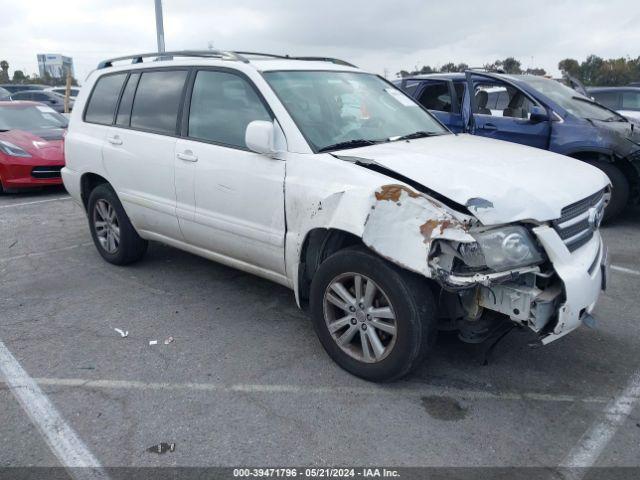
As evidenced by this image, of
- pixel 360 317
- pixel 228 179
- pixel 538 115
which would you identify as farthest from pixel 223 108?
pixel 538 115

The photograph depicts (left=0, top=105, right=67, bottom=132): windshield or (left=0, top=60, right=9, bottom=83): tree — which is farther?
(left=0, top=60, right=9, bottom=83): tree

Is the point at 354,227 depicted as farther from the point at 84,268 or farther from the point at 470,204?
the point at 84,268

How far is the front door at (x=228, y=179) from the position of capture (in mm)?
3666

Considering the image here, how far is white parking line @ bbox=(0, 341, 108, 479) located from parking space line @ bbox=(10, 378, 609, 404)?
0.40ft

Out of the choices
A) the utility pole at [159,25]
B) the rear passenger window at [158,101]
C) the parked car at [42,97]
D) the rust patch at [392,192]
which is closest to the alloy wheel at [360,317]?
the rust patch at [392,192]

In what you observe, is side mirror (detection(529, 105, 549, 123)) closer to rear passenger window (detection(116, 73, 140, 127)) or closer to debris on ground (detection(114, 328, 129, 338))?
rear passenger window (detection(116, 73, 140, 127))

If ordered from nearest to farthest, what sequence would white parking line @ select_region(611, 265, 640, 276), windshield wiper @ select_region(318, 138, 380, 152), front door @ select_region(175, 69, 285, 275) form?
windshield wiper @ select_region(318, 138, 380, 152) < front door @ select_region(175, 69, 285, 275) < white parking line @ select_region(611, 265, 640, 276)

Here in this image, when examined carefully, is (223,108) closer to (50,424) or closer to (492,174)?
(492,174)

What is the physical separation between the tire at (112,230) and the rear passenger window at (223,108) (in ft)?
4.40

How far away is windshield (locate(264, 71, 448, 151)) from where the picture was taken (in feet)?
12.1

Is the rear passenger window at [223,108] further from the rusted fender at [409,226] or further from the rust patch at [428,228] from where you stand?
the rust patch at [428,228]

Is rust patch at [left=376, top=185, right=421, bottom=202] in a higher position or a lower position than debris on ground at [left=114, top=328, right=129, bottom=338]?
higher

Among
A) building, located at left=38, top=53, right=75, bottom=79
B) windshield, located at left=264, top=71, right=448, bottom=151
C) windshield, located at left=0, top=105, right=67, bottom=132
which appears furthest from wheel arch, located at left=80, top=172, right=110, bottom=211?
building, located at left=38, top=53, right=75, bottom=79

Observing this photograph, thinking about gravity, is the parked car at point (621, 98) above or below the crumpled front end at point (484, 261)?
above
